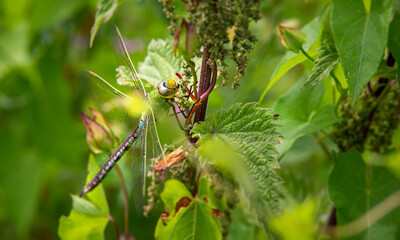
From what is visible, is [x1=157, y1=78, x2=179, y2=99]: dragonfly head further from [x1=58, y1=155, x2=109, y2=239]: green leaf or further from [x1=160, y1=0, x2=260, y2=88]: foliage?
[x1=58, y1=155, x2=109, y2=239]: green leaf

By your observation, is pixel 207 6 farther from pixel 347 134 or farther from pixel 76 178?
pixel 76 178

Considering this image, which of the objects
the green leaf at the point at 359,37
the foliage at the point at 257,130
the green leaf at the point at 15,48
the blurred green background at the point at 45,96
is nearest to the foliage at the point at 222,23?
the foliage at the point at 257,130

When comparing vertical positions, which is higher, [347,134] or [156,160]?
[156,160]

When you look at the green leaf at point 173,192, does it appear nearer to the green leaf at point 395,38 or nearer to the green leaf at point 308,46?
the green leaf at point 308,46

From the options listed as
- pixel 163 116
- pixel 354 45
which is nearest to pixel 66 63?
pixel 163 116

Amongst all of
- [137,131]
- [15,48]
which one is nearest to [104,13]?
[137,131]

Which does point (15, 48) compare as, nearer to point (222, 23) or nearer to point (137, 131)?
point (137, 131)
